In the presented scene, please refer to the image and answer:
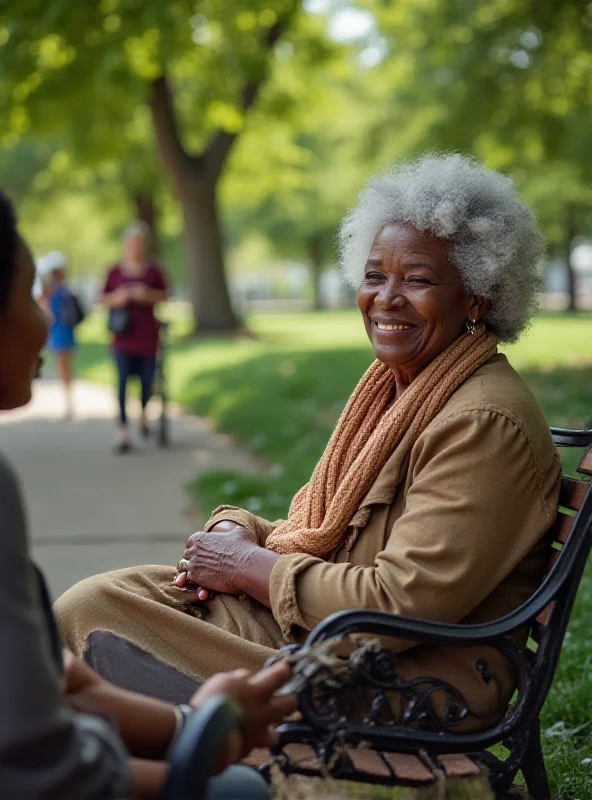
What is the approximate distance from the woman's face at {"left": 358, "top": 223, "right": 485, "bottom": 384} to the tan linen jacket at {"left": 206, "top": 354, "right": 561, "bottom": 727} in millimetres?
212

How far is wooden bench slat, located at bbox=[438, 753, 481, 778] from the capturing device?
2324mm

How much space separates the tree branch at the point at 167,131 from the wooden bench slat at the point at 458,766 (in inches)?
720

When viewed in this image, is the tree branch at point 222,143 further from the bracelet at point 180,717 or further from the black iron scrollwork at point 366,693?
the bracelet at point 180,717

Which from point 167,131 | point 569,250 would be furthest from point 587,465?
point 569,250

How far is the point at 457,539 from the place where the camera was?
2.36 m

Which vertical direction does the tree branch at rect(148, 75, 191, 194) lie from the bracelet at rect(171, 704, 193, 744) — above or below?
above

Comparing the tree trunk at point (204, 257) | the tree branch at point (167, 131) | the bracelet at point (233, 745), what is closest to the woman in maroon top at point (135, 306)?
the bracelet at point (233, 745)

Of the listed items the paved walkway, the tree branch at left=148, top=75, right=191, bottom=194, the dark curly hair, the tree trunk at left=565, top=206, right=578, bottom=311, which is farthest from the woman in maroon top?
the tree trunk at left=565, top=206, right=578, bottom=311

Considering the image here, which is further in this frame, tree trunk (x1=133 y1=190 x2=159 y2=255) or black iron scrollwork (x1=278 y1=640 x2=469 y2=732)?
tree trunk (x1=133 y1=190 x2=159 y2=255)

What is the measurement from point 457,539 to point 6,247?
3.91 ft

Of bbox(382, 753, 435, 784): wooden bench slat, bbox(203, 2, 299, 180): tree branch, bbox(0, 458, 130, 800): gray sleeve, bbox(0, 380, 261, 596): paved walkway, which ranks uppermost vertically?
bbox(203, 2, 299, 180): tree branch

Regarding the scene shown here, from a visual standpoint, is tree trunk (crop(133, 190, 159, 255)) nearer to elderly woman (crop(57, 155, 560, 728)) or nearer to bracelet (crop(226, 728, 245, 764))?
elderly woman (crop(57, 155, 560, 728))

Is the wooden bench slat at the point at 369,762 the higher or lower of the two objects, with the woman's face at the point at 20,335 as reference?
lower

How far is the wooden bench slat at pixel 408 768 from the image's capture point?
7.48 feet
